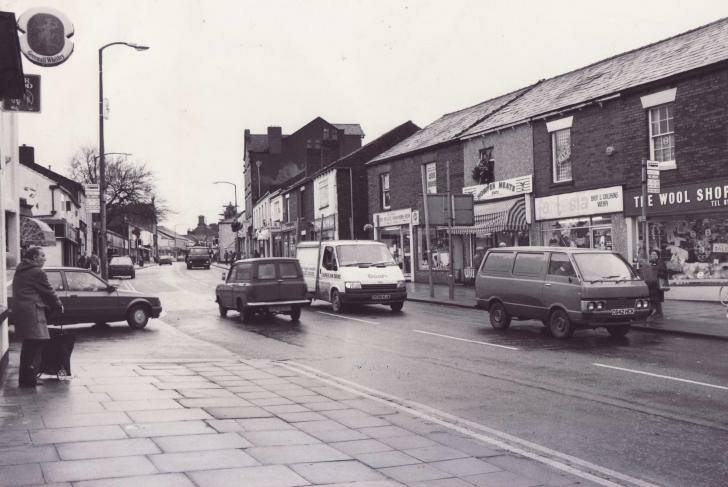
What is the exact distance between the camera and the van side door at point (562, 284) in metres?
13.1

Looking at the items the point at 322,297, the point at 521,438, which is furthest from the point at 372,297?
the point at 521,438

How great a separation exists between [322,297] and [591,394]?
1347 centimetres

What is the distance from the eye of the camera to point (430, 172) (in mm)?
31500

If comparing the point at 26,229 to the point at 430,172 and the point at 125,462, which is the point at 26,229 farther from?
the point at 125,462

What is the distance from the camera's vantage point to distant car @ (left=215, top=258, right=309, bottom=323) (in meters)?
17.4

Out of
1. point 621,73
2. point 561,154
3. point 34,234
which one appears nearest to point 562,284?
point 561,154

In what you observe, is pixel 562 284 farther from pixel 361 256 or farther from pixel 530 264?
pixel 361 256

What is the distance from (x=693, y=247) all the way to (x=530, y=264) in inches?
266

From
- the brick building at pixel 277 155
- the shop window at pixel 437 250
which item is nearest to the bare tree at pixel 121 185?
the brick building at pixel 277 155

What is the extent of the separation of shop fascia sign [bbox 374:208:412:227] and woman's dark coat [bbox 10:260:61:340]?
2502 cm

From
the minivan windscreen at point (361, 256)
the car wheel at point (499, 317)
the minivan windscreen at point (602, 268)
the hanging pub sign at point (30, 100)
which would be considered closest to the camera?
the hanging pub sign at point (30, 100)

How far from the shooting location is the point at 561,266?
1375 centimetres

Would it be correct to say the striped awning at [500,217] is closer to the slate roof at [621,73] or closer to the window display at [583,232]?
the window display at [583,232]

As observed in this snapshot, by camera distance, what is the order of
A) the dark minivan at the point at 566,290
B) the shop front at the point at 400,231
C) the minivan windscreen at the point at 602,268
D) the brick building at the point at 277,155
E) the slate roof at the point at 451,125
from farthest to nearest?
the brick building at the point at 277,155 → the shop front at the point at 400,231 → the slate roof at the point at 451,125 → the minivan windscreen at the point at 602,268 → the dark minivan at the point at 566,290
